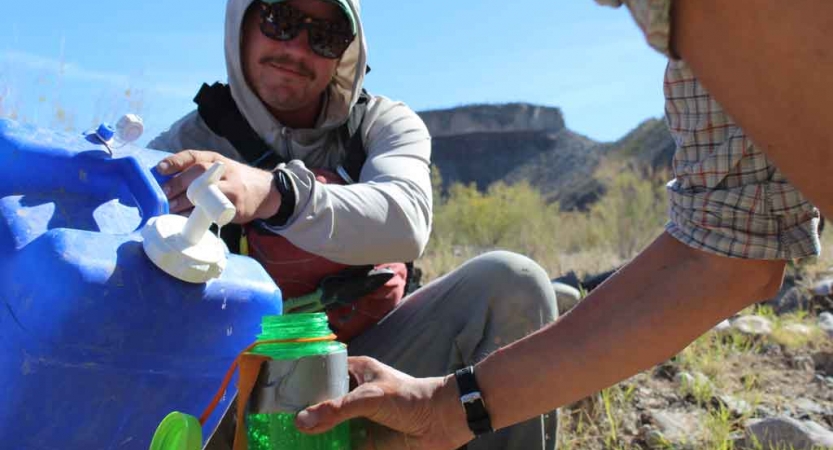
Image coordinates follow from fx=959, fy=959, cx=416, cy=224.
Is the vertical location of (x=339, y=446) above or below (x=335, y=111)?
below

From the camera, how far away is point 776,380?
3.74m

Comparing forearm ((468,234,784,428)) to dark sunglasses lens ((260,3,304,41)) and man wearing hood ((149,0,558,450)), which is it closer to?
man wearing hood ((149,0,558,450))

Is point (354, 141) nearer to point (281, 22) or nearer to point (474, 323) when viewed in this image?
point (281, 22)

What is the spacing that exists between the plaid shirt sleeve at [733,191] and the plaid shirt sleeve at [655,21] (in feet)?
1.83

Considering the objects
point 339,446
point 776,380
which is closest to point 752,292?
point 339,446

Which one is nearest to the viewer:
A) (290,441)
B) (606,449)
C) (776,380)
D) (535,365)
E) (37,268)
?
(37,268)

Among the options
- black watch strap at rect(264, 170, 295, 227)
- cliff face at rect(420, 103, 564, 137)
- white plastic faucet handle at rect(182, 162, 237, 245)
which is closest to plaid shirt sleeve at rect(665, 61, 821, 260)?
white plastic faucet handle at rect(182, 162, 237, 245)

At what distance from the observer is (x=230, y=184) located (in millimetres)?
1887

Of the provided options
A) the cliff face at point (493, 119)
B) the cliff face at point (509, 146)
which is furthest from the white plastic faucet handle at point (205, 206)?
the cliff face at point (493, 119)

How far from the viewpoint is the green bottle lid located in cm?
145

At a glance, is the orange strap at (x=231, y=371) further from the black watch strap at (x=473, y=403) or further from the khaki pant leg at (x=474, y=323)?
the khaki pant leg at (x=474, y=323)

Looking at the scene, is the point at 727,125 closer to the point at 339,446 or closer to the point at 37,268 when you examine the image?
the point at 339,446

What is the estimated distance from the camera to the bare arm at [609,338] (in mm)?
1557

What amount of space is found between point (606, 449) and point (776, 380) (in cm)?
108
